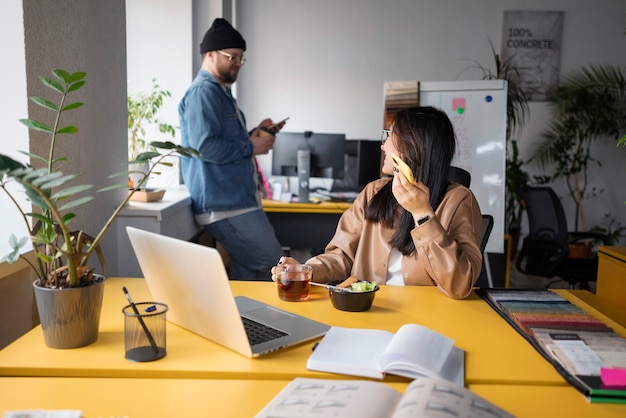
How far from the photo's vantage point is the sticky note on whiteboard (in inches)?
154

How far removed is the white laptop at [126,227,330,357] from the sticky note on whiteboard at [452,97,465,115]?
9.31ft

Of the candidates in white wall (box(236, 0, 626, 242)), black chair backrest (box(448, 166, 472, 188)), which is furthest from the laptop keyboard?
white wall (box(236, 0, 626, 242))

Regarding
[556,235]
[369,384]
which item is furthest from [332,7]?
[369,384]

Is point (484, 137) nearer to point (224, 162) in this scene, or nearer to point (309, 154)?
point (309, 154)

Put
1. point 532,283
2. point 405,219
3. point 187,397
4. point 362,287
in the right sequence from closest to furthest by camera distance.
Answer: point 187,397
point 362,287
point 405,219
point 532,283

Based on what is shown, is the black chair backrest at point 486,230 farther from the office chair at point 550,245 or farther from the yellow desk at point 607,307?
the office chair at point 550,245

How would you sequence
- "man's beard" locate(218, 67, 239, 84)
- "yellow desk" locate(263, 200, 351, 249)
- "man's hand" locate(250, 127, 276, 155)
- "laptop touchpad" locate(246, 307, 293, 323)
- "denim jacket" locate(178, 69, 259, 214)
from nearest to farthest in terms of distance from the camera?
"laptop touchpad" locate(246, 307, 293, 323)
"denim jacket" locate(178, 69, 259, 214)
"man's beard" locate(218, 67, 239, 84)
"man's hand" locate(250, 127, 276, 155)
"yellow desk" locate(263, 200, 351, 249)

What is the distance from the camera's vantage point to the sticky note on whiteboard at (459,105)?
3910 millimetres

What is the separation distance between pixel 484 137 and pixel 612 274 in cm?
151

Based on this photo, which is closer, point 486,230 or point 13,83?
point 13,83

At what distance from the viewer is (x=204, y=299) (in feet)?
3.93

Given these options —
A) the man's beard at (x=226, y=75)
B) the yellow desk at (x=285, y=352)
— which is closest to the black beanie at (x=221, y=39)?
the man's beard at (x=226, y=75)

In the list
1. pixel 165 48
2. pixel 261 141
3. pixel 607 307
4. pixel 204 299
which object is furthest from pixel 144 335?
pixel 165 48

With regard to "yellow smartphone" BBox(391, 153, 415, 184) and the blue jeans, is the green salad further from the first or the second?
the blue jeans
